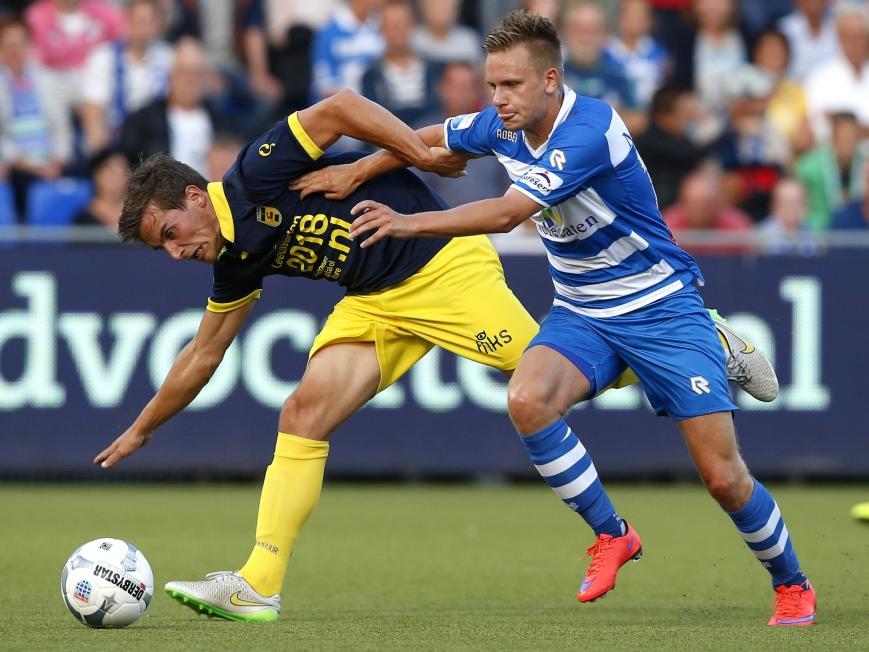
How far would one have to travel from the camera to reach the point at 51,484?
12.2 meters

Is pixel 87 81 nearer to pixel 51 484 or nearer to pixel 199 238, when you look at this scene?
pixel 51 484

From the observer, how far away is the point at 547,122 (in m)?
6.29

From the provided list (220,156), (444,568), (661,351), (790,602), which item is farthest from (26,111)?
(790,602)

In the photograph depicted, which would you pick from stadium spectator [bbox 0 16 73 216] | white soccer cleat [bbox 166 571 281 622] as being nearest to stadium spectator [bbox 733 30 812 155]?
stadium spectator [bbox 0 16 73 216]

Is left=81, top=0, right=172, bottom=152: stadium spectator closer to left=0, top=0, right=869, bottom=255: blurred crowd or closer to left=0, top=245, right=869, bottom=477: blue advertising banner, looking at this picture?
left=0, top=0, right=869, bottom=255: blurred crowd

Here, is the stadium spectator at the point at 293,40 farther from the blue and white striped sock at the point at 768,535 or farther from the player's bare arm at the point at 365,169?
the blue and white striped sock at the point at 768,535

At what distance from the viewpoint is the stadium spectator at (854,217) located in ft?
41.3

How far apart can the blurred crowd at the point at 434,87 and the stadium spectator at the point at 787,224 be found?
2cm

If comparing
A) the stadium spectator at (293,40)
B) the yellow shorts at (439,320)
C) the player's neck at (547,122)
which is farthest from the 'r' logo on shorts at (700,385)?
the stadium spectator at (293,40)

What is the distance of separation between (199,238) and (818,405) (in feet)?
21.8

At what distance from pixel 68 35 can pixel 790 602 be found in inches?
392

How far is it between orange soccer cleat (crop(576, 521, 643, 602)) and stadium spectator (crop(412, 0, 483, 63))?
8231 mm

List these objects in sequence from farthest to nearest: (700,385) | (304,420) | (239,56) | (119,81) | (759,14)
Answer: (759,14) < (239,56) < (119,81) < (304,420) < (700,385)

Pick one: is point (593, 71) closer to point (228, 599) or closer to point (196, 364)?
point (196, 364)
